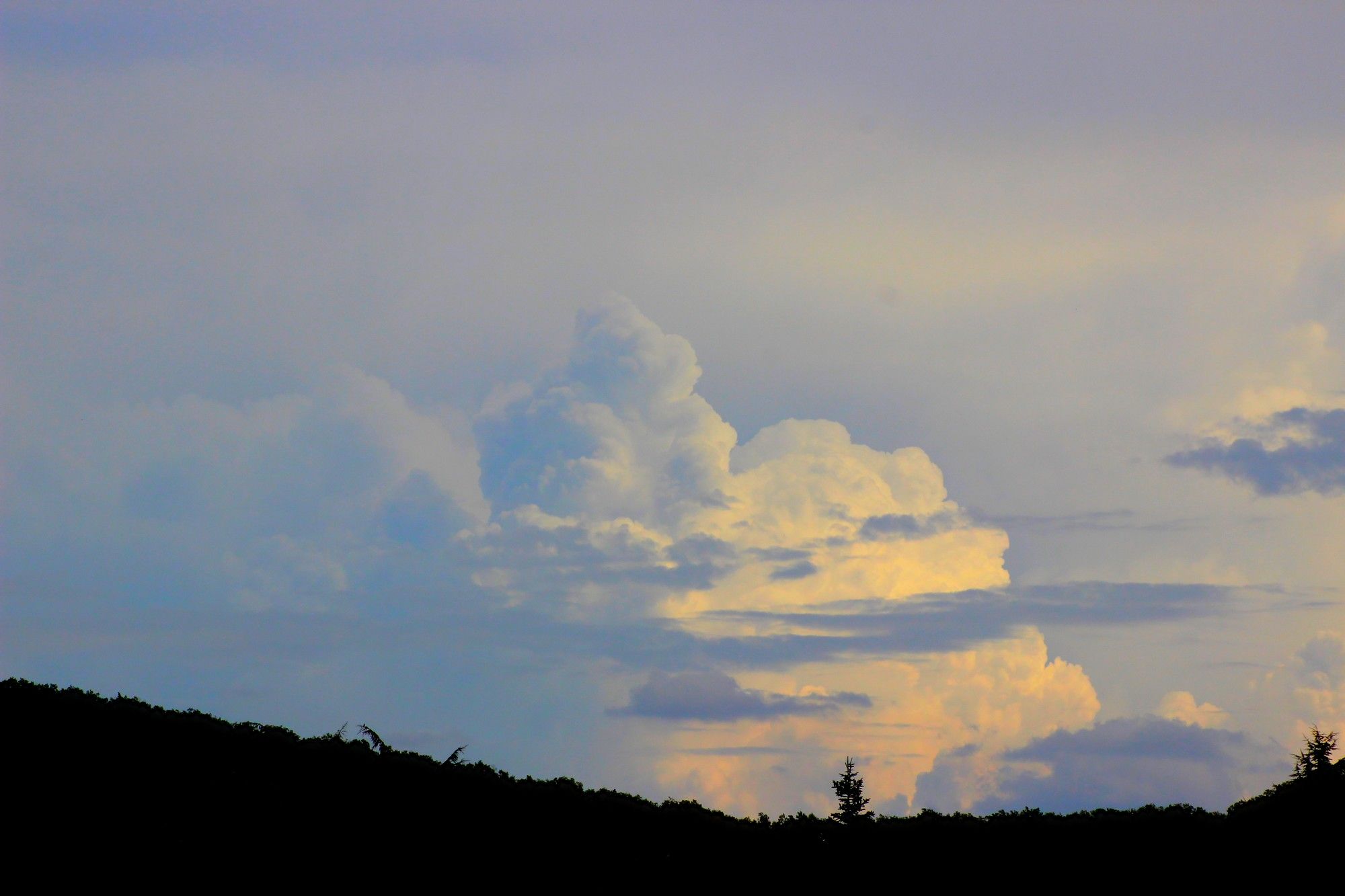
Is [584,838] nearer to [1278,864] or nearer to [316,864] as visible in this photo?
[316,864]

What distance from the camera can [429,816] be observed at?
51.2 m

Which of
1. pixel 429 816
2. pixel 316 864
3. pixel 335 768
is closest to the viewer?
pixel 316 864

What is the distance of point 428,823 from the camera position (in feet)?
166

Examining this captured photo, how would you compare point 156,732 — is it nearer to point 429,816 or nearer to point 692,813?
point 429,816

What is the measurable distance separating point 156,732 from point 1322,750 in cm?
4759

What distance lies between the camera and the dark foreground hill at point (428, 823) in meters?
45.2

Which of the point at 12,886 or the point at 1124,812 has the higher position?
the point at 1124,812

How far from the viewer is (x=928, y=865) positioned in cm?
5144

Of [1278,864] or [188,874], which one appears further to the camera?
[1278,864]

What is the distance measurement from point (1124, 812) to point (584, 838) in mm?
22068

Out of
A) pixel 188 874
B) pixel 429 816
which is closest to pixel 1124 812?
pixel 429 816

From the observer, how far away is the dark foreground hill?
4516cm

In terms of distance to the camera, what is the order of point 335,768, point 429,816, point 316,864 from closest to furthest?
1. point 316,864
2. point 429,816
3. point 335,768

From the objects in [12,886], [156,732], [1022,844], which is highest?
[156,732]
